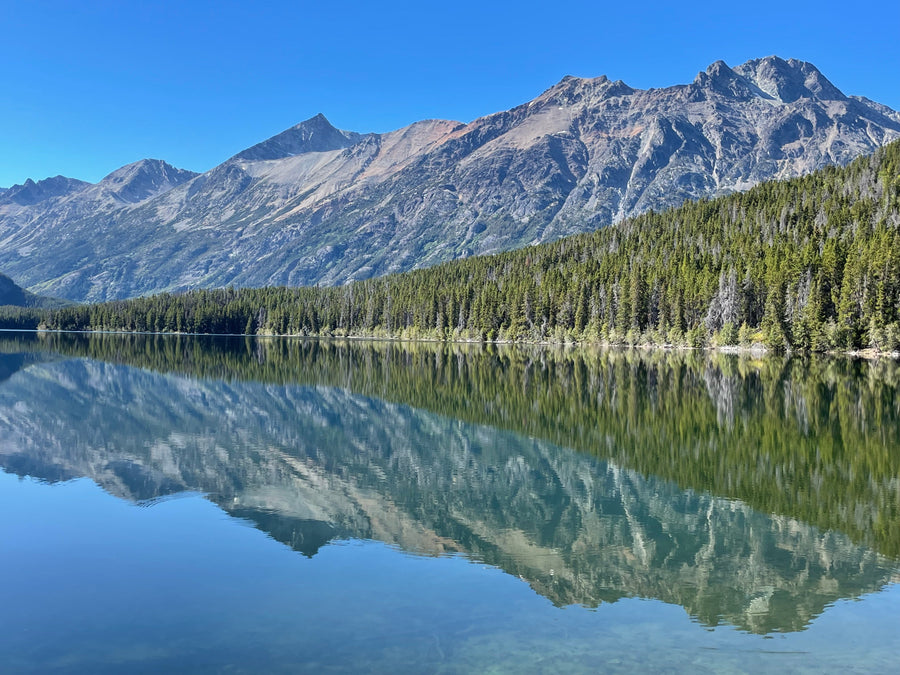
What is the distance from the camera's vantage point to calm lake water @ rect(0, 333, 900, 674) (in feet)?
44.3

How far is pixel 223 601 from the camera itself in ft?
51.4

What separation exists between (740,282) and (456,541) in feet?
412

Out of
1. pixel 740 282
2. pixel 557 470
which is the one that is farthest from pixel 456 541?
pixel 740 282

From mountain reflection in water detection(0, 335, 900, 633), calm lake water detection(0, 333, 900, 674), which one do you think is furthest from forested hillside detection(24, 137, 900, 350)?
calm lake water detection(0, 333, 900, 674)

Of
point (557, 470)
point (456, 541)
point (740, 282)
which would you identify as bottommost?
point (456, 541)

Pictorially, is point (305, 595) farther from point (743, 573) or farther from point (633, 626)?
point (743, 573)

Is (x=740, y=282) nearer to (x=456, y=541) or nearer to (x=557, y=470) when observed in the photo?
(x=557, y=470)

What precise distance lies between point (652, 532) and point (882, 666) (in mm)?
8863

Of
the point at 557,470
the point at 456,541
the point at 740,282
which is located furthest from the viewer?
the point at 740,282

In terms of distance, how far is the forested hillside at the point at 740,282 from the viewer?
353 ft

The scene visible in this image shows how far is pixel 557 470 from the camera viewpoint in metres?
29.9

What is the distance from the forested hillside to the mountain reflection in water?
48.1m

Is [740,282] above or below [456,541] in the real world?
above

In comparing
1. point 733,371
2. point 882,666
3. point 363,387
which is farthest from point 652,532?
point 733,371
